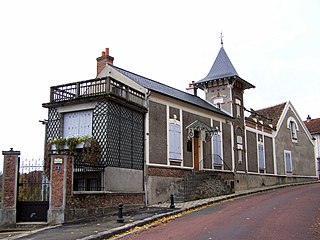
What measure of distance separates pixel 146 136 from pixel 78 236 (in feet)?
28.2

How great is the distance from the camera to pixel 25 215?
46.8 ft

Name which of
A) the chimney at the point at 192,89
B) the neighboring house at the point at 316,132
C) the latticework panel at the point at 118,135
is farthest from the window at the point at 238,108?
the neighboring house at the point at 316,132

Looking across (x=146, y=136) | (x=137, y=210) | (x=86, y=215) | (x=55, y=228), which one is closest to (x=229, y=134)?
(x=146, y=136)

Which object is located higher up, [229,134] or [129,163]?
[229,134]

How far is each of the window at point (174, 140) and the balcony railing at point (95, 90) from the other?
8.67ft

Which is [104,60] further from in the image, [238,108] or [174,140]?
[238,108]

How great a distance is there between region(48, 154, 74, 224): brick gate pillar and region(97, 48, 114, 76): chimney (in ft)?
28.2

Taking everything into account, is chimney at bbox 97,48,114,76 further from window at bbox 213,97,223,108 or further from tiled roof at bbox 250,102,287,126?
tiled roof at bbox 250,102,287,126

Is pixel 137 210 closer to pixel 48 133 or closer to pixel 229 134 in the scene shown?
pixel 48 133

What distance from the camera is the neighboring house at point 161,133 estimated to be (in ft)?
54.4

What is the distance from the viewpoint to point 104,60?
849 inches

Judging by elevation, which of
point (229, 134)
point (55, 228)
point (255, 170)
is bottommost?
point (55, 228)

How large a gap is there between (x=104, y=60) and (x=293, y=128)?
66.8 feet

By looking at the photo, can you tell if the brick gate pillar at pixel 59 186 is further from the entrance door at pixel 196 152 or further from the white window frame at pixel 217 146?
the white window frame at pixel 217 146
